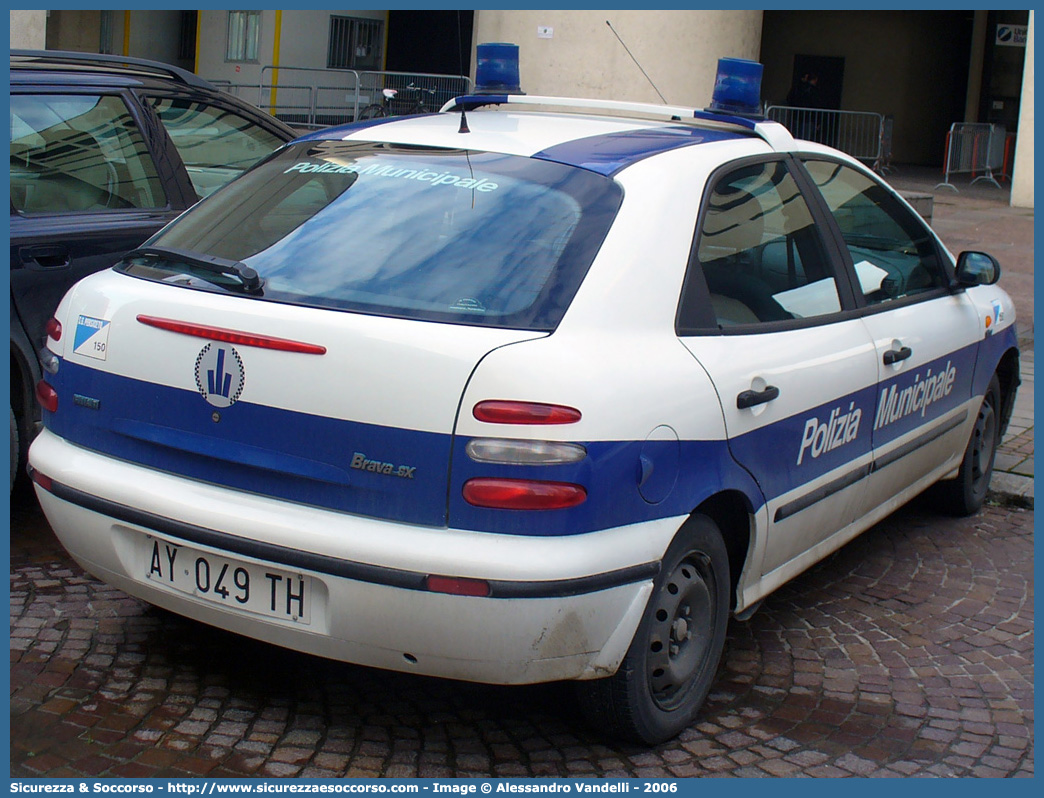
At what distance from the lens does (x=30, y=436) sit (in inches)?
189

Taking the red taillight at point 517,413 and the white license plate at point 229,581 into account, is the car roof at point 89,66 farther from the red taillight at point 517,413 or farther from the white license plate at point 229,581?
the red taillight at point 517,413

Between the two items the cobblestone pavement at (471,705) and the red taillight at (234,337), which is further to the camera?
the cobblestone pavement at (471,705)

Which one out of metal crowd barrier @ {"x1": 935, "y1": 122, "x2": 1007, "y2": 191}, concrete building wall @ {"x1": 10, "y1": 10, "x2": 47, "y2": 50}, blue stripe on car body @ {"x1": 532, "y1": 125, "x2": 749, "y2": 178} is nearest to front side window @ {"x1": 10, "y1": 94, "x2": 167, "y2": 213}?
blue stripe on car body @ {"x1": 532, "y1": 125, "x2": 749, "y2": 178}

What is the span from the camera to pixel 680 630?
345 centimetres

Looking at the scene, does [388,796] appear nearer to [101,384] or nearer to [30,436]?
[101,384]

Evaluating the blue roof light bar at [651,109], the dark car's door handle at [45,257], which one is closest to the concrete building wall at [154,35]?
the dark car's door handle at [45,257]

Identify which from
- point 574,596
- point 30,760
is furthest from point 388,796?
point 30,760

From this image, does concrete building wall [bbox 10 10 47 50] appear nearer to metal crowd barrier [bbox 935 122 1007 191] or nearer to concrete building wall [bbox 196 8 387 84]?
concrete building wall [bbox 196 8 387 84]

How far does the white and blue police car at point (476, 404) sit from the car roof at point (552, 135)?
0.06 ft

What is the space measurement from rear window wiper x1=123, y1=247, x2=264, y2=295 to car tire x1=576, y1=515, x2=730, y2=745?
1.30 m

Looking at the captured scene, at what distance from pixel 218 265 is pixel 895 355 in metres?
2.33

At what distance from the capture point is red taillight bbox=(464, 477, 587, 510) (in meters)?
2.89

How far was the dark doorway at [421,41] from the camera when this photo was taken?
27500 mm

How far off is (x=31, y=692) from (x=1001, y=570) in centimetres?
374
